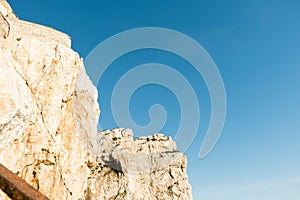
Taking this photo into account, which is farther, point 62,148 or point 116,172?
point 116,172

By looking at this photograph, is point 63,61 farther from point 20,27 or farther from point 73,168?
point 73,168

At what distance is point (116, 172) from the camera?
168 feet

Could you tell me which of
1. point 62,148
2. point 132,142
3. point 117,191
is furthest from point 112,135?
point 62,148

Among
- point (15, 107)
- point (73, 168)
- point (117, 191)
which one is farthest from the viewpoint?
point (117, 191)

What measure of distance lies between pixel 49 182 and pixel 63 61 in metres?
11.1

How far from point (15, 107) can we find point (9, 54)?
4415mm

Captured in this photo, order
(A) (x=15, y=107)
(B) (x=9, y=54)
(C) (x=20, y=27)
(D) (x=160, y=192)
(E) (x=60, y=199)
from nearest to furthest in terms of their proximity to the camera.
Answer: (A) (x=15, y=107) < (B) (x=9, y=54) < (C) (x=20, y=27) < (E) (x=60, y=199) < (D) (x=160, y=192)

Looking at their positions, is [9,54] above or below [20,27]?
below

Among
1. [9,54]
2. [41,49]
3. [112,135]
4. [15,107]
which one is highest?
[112,135]

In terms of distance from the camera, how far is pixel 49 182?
25.8m

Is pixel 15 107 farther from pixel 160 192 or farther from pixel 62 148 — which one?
pixel 160 192

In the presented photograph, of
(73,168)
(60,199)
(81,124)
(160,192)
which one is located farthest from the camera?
(160,192)

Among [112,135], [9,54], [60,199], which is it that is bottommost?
[60,199]

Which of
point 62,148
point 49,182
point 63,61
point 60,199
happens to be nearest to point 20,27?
point 63,61
